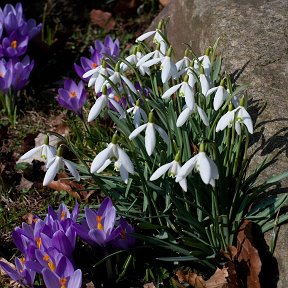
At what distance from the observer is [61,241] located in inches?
91.3

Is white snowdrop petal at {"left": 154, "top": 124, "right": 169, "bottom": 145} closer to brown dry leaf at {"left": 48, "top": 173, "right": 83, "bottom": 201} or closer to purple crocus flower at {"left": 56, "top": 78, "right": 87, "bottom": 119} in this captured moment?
brown dry leaf at {"left": 48, "top": 173, "right": 83, "bottom": 201}

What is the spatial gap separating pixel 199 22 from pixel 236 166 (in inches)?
42.6

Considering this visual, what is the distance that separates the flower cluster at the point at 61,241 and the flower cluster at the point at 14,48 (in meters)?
1.22

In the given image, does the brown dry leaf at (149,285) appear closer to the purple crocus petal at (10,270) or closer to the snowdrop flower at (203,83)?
the purple crocus petal at (10,270)

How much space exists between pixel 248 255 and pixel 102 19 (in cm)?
255

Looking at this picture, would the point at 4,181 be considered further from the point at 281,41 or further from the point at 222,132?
the point at 281,41

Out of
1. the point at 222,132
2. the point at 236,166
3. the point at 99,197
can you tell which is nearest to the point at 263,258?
the point at 236,166

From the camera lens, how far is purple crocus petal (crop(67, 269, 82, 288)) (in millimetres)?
2238

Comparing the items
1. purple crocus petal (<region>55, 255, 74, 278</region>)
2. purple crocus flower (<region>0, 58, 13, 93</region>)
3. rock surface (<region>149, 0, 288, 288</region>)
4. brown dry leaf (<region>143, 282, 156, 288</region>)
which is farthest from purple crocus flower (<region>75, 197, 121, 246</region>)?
purple crocus flower (<region>0, 58, 13, 93</region>)

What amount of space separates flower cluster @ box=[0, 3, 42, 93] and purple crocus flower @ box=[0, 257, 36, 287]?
132 centimetres

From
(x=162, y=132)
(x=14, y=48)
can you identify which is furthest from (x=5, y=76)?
(x=162, y=132)

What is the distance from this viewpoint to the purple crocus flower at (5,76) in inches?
134

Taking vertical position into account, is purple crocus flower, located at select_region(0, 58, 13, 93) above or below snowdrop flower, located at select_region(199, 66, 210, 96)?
below

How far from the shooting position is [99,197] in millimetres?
2949
